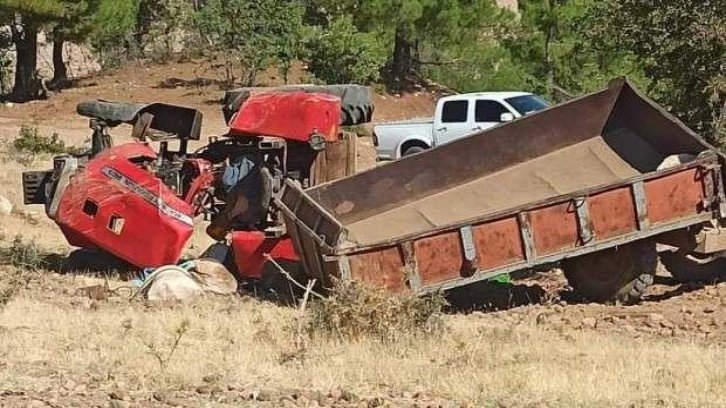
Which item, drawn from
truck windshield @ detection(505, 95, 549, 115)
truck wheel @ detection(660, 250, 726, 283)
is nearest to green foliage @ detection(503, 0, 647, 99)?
truck windshield @ detection(505, 95, 549, 115)

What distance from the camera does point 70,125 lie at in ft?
122

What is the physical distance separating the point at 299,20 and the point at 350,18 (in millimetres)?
2306

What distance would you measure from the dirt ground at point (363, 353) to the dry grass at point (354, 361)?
0.05ft

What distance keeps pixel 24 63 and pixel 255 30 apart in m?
8.19

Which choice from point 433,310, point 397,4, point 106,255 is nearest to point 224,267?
point 106,255

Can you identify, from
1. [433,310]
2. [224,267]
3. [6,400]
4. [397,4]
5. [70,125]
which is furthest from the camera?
[397,4]

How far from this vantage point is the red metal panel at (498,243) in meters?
12.3

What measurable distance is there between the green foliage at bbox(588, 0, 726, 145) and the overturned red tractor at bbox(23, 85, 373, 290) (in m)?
4.21

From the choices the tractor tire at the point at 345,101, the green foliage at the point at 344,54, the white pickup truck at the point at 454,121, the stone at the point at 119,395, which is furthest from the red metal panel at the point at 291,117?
the green foliage at the point at 344,54

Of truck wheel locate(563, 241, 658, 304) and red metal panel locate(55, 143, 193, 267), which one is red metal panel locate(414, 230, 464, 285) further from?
red metal panel locate(55, 143, 193, 267)

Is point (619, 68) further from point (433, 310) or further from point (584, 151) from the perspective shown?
point (433, 310)

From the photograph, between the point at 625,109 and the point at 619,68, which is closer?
the point at 625,109

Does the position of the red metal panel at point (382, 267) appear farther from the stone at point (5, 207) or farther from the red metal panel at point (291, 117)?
the stone at point (5, 207)

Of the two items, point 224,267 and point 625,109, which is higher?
point 625,109
